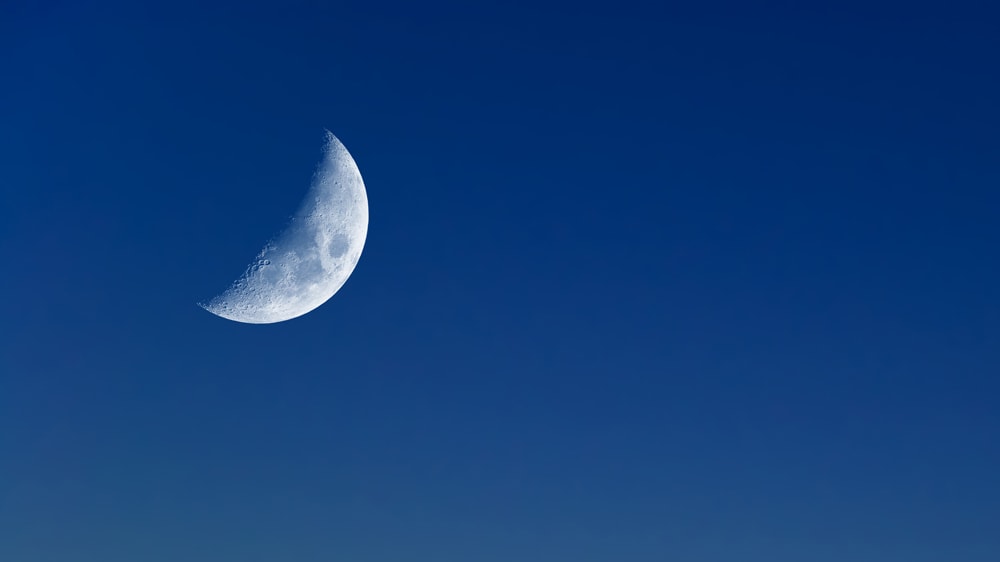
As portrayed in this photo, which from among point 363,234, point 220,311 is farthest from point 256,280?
point 363,234

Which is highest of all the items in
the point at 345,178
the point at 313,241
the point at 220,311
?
the point at 345,178

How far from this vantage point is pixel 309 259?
85.6ft

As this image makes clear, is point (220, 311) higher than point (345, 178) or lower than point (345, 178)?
lower

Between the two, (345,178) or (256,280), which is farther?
(345,178)

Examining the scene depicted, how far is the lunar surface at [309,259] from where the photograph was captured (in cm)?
2598

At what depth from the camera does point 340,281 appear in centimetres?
2764

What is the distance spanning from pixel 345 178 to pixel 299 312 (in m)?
4.89

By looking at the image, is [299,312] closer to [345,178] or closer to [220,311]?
[220,311]

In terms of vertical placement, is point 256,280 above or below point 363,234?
below

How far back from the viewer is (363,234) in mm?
28156

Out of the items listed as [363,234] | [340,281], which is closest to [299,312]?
[340,281]

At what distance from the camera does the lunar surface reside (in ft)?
85.3

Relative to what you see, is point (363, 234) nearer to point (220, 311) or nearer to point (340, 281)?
point (340, 281)

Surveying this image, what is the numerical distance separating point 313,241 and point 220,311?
3.99 metres
